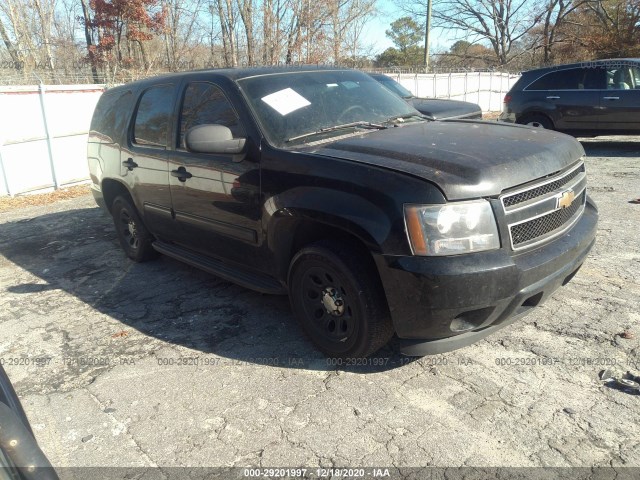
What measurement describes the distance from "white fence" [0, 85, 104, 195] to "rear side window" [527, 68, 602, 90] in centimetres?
934

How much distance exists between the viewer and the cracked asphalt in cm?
260

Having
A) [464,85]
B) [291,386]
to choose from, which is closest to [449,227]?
[291,386]

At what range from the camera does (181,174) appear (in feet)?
13.9

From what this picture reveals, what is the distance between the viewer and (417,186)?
270cm

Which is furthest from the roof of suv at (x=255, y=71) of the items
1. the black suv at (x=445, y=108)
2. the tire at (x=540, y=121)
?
the tire at (x=540, y=121)

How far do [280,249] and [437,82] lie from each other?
18203 millimetres

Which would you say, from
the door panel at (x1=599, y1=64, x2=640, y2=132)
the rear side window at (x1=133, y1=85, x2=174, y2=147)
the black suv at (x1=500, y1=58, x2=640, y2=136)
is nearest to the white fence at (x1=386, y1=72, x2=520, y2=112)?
the black suv at (x1=500, y1=58, x2=640, y2=136)

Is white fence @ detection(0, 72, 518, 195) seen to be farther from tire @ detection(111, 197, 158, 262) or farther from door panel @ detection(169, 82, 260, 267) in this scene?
door panel @ detection(169, 82, 260, 267)

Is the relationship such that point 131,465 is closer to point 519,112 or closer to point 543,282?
point 543,282

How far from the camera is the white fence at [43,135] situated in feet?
30.8

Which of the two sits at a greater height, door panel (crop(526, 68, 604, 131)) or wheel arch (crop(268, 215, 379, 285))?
door panel (crop(526, 68, 604, 131))

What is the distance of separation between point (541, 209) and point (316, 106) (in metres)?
1.76

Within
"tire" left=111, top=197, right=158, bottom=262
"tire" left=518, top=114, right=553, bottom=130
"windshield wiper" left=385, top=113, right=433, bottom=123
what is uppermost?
"windshield wiper" left=385, top=113, right=433, bottom=123

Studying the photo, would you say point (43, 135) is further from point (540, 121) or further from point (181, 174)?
point (540, 121)
